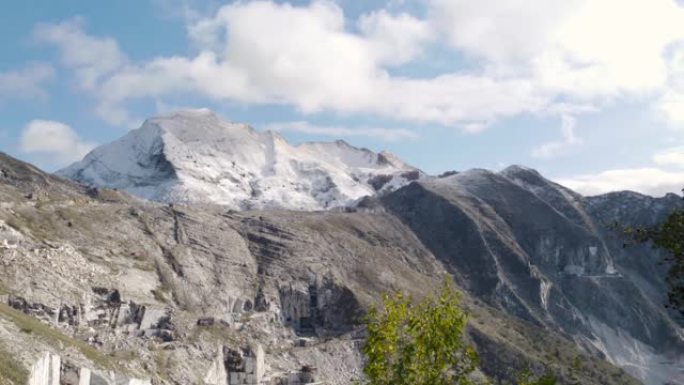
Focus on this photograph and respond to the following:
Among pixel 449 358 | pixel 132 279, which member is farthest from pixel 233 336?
pixel 449 358

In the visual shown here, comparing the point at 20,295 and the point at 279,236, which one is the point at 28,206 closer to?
the point at 20,295

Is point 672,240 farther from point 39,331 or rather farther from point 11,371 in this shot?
point 39,331

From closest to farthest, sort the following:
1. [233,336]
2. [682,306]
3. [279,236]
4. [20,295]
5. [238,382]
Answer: [682,306] < [20,295] < [238,382] < [233,336] < [279,236]

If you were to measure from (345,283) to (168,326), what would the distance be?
62277 millimetres

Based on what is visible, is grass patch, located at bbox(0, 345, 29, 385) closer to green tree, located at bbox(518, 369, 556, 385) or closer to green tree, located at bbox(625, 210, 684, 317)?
green tree, located at bbox(518, 369, 556, 385)

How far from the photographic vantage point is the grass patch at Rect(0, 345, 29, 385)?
4075cm

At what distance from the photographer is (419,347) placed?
22906mm

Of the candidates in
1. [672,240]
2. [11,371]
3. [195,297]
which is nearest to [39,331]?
[11,371]

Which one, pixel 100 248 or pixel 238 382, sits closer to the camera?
pixel 238 382

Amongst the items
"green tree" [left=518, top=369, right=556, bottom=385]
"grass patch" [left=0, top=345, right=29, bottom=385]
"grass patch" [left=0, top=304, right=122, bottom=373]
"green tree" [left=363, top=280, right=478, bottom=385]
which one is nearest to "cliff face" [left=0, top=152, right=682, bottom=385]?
"grass patch" [left=0, top=304, right=122, bottom=373]

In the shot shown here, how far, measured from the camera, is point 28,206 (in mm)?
133500

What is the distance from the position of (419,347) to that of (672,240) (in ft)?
28.0

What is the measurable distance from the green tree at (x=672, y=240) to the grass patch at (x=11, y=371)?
34.2 m

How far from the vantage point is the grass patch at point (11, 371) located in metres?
40.8
